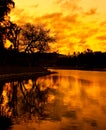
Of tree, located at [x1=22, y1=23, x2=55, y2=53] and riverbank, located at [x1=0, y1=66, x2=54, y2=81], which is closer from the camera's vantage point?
riverbank, located at [x1=0, y1=66, x2=54, y2=81]

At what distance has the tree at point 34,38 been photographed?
105 m

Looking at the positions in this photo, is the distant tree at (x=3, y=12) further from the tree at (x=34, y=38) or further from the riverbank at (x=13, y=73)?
the tree at (x=34, y=38)

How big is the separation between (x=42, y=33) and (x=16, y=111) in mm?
89683

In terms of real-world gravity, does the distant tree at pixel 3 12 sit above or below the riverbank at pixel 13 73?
above

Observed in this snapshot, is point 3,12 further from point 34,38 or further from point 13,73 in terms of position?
point 34,38

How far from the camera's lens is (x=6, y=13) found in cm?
5666

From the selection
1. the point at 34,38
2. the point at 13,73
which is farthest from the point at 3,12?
the point at 34,38

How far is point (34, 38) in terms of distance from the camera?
106 m

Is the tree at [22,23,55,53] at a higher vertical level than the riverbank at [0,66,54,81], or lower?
higher

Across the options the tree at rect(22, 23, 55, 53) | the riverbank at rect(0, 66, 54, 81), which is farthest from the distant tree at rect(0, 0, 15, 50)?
the tree at rect(22, 23, 55, 53)

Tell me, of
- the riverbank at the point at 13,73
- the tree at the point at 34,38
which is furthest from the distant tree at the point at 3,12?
the tree at the point at 34,38

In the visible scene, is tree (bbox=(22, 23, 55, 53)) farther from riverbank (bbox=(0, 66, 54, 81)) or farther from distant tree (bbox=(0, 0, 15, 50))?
distant tree (bbox=(0, 0, 15, 50))

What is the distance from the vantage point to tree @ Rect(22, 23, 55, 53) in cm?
10539

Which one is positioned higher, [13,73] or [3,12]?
[3,12]
